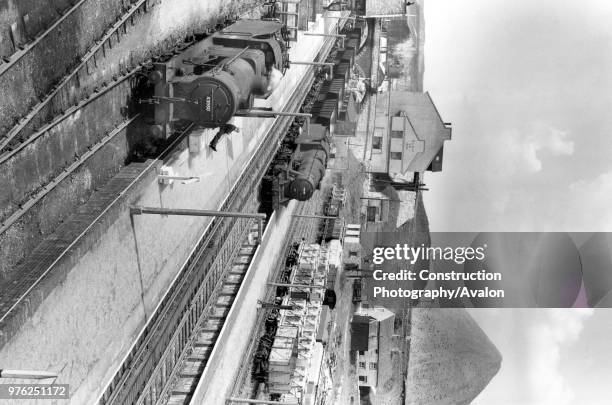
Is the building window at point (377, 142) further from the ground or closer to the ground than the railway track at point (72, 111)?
closer to the ground

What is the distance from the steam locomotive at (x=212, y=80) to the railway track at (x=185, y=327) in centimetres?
263

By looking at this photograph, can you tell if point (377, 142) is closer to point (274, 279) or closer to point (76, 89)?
point (274, 279)

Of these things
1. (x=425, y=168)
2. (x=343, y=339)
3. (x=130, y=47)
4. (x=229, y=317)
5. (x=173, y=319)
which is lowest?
(x=343, y=339)

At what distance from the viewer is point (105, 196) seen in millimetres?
8789

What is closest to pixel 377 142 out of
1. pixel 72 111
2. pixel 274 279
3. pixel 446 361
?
pixel 446 361

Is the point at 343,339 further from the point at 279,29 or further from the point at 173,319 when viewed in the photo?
the point at 173,319

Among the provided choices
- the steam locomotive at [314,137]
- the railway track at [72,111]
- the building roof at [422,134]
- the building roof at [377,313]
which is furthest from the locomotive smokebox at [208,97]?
the building roof at [422,134]

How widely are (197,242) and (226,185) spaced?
2.17m

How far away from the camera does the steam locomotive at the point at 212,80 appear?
10250 mm

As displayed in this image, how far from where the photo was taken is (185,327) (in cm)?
1141

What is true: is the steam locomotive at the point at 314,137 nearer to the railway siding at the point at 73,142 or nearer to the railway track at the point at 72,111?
the railway siding at the point at 73,142

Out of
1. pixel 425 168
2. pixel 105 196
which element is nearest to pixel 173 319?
pixel 105 196

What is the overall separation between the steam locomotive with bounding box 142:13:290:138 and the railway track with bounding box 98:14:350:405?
263 cm

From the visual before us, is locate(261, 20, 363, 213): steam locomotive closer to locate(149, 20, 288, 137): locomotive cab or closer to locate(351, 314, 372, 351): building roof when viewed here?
locate(149, 20, 288, 137): locomotive cab
